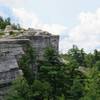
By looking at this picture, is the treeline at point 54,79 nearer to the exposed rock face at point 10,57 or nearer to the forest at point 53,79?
the forest at point 53,79

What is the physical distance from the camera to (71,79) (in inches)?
3182

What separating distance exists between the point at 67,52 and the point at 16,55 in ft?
129

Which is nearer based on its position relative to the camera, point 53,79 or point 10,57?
point 10,57

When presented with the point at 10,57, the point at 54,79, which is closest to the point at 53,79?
the point at 54,79

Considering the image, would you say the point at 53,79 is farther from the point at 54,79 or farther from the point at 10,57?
the point at 10,57

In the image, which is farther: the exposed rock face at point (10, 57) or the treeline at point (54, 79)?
the exposed rock face at point (10, 57)

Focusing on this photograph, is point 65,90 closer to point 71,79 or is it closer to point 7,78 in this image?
point 71,79

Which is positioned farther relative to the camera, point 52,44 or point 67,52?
point 67,52

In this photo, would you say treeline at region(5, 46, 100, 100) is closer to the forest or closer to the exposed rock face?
the forest

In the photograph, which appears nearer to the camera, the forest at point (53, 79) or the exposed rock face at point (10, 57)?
the forest at point (53, 79)

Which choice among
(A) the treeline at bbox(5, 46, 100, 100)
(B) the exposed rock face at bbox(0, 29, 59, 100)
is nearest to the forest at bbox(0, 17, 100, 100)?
(A) the treeline at bbox(5, 46, 100, 100)

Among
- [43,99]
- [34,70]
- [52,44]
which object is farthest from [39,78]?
[52,44]

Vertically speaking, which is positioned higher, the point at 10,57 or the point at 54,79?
the point at 10,57

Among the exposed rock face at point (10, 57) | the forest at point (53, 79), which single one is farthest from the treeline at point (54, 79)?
the exposed rock face at point (10, 57)
